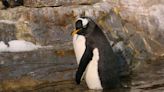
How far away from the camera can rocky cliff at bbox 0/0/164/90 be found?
10125 millimetres

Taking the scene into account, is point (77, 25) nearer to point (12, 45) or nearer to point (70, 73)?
point (70, 73)

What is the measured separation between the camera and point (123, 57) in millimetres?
10969

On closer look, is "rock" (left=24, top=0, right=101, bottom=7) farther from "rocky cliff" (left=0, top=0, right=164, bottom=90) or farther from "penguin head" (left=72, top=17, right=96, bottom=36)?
"penguin head" (left=72, top=17, right=96, bottom=36)

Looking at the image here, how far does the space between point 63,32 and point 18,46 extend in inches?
50.9

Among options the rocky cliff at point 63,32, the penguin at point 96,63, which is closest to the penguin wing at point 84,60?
the penguin at point 96,63

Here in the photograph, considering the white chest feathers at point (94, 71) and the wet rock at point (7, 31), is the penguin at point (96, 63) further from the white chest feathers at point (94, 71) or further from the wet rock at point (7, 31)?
the wet rock at point (7, 31)

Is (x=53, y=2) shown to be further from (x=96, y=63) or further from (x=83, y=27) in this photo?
(x=96, y=63)

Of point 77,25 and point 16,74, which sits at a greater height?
point 77,25

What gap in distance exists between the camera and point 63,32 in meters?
11.9

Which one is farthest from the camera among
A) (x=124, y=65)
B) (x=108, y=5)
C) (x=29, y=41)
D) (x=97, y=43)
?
(x=108, y=5)

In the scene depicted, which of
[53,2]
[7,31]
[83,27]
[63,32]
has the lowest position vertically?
[63,32]

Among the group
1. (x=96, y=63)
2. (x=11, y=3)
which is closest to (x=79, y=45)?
(x=96, y=63)

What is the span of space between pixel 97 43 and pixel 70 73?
3.21 feet

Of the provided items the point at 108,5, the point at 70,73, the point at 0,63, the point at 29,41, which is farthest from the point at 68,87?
the point at 108,5
